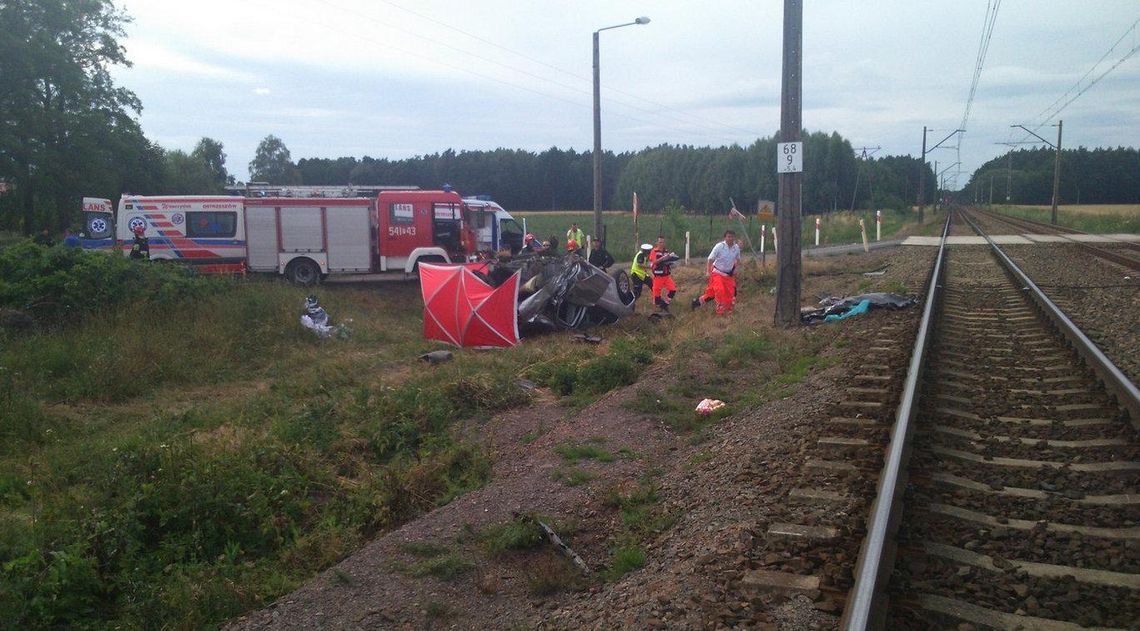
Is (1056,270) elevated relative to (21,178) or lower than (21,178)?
lower

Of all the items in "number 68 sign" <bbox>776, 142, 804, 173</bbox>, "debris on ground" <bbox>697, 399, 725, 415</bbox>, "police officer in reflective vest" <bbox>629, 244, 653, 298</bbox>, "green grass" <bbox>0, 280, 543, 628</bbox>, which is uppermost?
"number 68 sign" <bbox>776, 142, 804, 173</bbox>

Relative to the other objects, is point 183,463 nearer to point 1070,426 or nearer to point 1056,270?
point 1070,426

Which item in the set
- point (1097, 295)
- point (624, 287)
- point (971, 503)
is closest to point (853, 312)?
point (624, 287)

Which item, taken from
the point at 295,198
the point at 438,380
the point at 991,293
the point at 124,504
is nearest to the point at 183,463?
the point at 124,504

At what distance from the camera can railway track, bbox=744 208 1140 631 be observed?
4.08 metres

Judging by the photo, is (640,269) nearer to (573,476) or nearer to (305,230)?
(305,230)

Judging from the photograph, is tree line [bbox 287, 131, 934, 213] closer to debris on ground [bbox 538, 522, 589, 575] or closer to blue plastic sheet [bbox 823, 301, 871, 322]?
blue plastic sheet [bbox 823, 301, 871, 322]

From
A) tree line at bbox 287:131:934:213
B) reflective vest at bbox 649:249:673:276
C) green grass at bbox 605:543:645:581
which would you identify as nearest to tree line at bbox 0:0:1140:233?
tree line at bbox 287:131:934:213

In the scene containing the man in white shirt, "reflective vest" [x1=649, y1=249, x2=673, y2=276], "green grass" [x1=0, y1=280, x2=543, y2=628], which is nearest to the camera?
"green grass" [x1=0, y1=280, x2=543, y2=628]

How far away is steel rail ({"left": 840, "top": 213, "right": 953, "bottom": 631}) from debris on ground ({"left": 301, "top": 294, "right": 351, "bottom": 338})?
1263 cm

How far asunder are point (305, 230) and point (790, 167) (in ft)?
52.1

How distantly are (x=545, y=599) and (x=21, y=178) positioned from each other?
40.0m

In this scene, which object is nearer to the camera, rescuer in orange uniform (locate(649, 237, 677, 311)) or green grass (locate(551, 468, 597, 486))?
green grass (locate(551, 468, 597, 486))

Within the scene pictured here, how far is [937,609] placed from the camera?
400cm
